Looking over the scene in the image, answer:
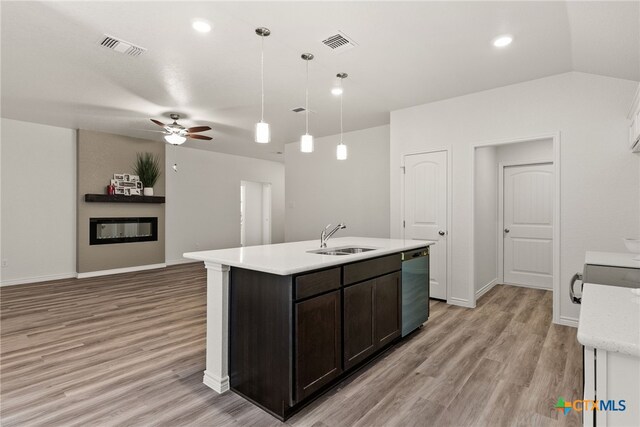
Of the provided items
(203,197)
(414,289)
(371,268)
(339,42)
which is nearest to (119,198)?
(203,197)

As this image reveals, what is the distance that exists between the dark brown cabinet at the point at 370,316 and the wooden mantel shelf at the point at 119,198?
5771 mm

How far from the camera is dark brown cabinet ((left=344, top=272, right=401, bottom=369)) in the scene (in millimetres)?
2367

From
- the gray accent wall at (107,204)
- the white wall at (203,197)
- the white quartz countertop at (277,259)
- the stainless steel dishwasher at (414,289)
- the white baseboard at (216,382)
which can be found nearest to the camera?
the white quartz countertop at (277,259)

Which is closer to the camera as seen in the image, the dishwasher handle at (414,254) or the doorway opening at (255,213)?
the dishwasher handle at (414,254)

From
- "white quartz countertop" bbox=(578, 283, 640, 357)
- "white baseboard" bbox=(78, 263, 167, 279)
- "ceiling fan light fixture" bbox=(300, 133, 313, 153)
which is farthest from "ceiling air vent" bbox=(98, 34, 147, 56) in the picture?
"white baseboard" bbox=(78, 263, 167, 279)

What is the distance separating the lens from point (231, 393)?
2.22m

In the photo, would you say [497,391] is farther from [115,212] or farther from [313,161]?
[115,212]

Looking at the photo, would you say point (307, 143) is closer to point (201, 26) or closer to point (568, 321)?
point (201, 26)

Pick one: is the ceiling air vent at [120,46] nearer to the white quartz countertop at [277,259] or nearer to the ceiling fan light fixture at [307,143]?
the ceiling fan light fixture at [307,143]

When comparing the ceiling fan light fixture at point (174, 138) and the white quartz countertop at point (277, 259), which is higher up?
the ceiling fan light fixture at point (174, 138)

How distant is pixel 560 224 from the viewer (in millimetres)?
3547

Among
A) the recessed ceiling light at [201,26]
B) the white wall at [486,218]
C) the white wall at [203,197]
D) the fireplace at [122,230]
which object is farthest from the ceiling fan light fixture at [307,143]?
the white wall at [203,197]

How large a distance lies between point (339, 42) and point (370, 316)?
2397 mm

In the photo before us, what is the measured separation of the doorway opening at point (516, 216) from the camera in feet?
16.4
